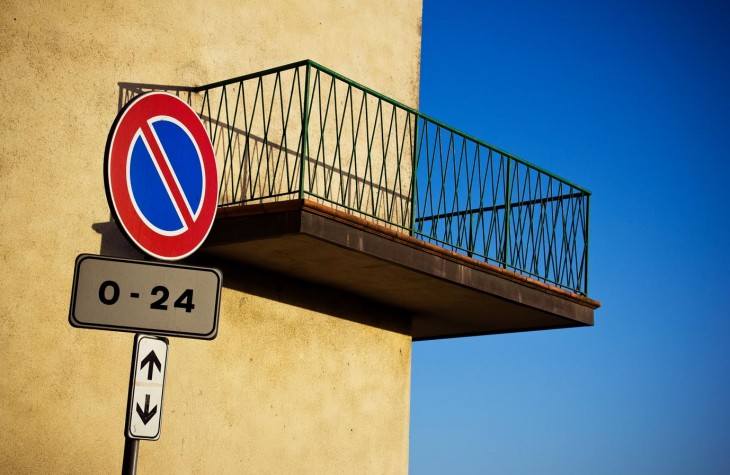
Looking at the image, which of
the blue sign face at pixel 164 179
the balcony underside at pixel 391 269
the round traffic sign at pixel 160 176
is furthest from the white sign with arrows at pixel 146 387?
the balcony underside at pixel 391 269

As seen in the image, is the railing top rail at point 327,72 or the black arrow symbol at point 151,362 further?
the railing top rail at point 327,72

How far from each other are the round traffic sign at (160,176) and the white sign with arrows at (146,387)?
0.47 meters

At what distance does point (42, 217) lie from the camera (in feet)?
30.1

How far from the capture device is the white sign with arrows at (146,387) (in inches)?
214

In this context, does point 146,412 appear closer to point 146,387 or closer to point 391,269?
point 146,387

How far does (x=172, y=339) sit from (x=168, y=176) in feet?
14.9

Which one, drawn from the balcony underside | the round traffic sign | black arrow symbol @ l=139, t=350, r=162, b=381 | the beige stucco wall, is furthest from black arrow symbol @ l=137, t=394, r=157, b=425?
the balcony underside

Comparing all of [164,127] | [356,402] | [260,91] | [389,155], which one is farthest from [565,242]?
[164,127]

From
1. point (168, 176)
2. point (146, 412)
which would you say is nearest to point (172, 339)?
point (168, 176)

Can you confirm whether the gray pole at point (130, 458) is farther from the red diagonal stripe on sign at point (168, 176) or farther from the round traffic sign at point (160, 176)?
the red diagonal stripe on sign at point (168, 176)

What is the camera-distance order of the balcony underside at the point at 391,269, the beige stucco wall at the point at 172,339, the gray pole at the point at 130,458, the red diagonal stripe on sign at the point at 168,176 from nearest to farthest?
the gray pole at the point at 130,458, the red diagonal stripe on sign at the point at 168,176, the beige stucco wall at the point at 172,339, the balcony underside at the point at 391,269

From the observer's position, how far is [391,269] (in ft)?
35.2

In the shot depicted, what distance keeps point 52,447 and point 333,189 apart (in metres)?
4.45

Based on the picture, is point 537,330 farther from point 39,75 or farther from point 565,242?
point 39,75
